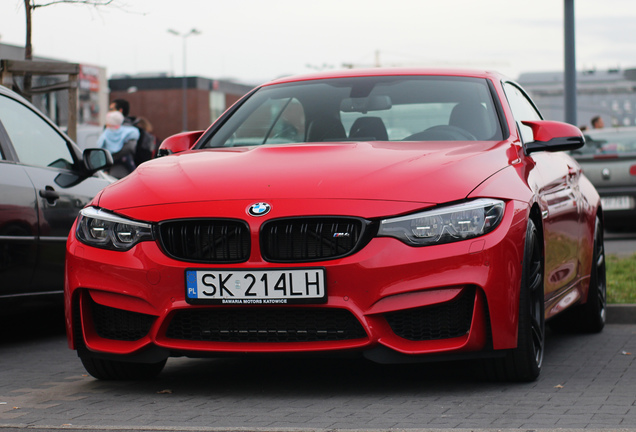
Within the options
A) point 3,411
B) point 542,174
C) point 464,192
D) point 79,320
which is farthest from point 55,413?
point 542,174

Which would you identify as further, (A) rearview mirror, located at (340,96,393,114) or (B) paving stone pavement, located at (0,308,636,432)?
(A) rearview mirror, located at (340,96,393,114)

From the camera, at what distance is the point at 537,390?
4871 mm

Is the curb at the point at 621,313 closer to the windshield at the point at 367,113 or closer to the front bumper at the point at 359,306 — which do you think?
the windshield at the point at 367,113

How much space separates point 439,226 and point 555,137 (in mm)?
1525

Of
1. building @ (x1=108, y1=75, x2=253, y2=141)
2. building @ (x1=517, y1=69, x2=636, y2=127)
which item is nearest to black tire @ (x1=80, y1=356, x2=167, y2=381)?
building @ (x1=108, y1=75, x2=253, y2=141)

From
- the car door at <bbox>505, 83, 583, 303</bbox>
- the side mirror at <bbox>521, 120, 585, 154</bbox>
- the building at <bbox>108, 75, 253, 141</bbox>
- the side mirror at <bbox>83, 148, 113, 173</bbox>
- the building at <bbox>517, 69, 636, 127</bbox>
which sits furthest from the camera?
the building at <bbox>517, 69, 636, 127</bbox>

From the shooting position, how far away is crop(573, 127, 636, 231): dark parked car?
1519 cm

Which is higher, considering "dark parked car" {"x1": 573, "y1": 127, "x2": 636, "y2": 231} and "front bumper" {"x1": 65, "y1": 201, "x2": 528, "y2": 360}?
"front bumper" {"x1": 65, "y1": 201, "x2": 528, "y2": 360}

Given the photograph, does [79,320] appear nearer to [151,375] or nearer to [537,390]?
[151,375]

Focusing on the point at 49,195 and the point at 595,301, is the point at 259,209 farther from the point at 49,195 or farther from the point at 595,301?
the point at 595,301

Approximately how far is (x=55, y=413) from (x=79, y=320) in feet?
1.85

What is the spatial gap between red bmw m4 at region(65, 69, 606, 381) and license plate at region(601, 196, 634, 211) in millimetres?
10378

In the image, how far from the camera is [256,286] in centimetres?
455

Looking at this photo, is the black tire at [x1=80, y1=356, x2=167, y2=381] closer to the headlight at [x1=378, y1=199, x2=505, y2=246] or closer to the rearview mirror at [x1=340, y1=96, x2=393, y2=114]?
the headlight at [x1=378, y1=199, x2=505, y2=246]
